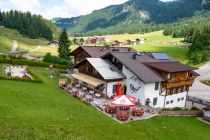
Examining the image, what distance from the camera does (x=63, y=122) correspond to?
30281 mm

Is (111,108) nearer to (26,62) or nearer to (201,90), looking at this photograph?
(26,62)

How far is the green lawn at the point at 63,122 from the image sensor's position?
26.8 m

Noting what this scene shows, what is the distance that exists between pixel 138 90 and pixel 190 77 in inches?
517

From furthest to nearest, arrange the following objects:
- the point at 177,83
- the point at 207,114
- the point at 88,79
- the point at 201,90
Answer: the point at 201,90, the point at 88,79, the point at 177,83, the point at 207,114

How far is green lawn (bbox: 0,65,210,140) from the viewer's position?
87.9 feet

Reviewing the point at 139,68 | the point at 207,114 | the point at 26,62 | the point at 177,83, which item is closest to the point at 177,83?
the point at 177,83

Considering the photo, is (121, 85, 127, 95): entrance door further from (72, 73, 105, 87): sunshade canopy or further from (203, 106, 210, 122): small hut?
(203, 106, 210, 122): small hut

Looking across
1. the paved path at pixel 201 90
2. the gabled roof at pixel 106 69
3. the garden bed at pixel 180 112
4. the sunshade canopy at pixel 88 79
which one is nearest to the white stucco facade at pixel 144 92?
the gabled roof at pixel 106 69

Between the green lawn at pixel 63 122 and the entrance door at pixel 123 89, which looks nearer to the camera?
the green lawn at pixel 63 122

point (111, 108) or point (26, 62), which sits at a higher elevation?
point (26, 62)

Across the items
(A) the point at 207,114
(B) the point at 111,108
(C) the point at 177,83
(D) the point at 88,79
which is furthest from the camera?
(D) the point at 88,79

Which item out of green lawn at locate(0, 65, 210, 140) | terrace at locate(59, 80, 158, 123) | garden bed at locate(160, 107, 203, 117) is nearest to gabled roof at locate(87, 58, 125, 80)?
terrace at locate(59, 80, 158, 123)

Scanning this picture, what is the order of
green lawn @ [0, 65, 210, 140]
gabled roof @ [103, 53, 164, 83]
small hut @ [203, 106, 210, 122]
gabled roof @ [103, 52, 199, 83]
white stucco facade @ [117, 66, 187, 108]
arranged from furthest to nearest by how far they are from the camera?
small hut @ [203, 106, 210, 122]
gabled roof @ [103, 52, 199, 83]
white stucco facade @ [117, 66, 187, 108]
gabled roof @ [103, 53, 164, 83]
green lawn @ [0, 65, 210, 140]

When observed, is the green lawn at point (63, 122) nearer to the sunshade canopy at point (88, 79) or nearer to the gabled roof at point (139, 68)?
the sunshade canopy at point (88, 79)
